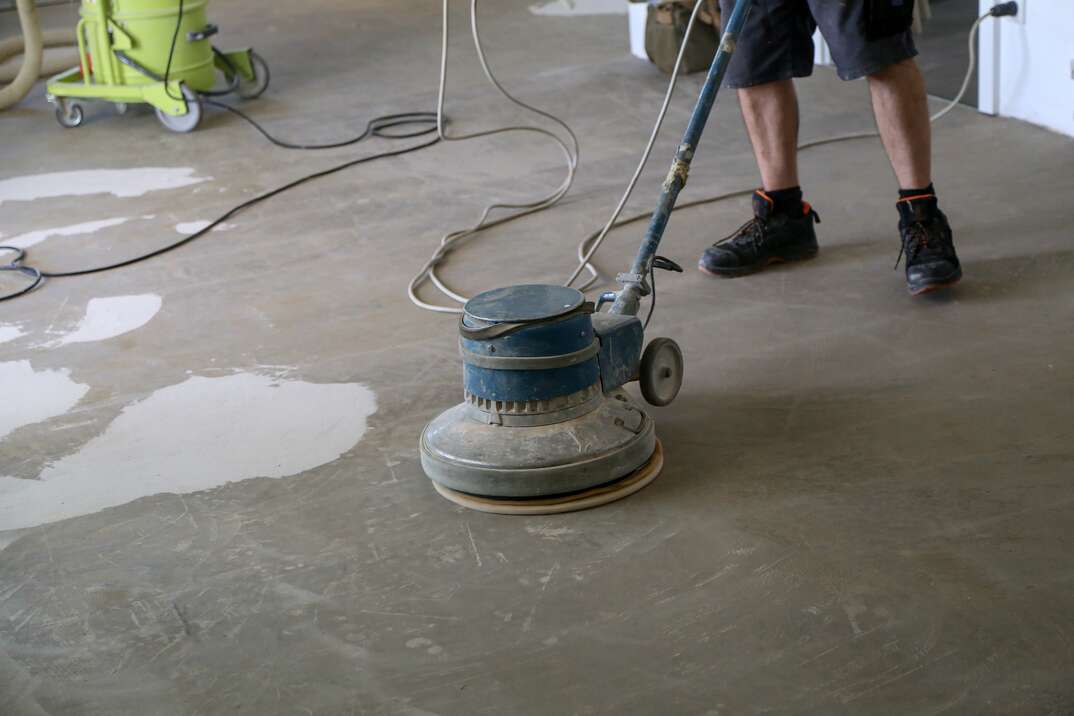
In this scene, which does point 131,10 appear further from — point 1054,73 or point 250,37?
point 1054,73

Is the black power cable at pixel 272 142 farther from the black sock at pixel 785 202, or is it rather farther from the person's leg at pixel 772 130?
the black sock at pixel 785 202

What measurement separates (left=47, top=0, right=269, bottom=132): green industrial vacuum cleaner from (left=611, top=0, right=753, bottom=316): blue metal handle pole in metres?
2.82

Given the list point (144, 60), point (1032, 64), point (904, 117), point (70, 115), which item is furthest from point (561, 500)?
point (70, 115)

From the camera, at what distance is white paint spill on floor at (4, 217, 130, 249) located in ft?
10.8

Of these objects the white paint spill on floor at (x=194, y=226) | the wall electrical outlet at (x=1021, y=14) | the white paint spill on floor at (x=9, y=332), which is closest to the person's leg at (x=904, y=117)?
the wall electrical outlet at (x=1021, y=14)

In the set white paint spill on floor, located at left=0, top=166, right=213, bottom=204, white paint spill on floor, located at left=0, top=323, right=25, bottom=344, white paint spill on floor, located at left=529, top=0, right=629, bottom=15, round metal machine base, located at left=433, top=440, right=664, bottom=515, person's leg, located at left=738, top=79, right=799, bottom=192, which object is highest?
person's leg, located at left=738, top=79, right=799, bottom=192

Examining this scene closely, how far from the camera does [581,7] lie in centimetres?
623

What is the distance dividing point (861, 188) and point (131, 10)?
2.76 m

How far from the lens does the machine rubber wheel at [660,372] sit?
1.93 metres

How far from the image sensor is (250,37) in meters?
6.12

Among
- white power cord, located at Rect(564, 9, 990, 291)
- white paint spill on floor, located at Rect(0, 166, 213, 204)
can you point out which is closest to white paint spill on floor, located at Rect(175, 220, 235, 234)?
white paint spill on floor, located at Rect(0, 166, 213, 204)

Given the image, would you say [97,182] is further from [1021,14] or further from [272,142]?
[1021,14]

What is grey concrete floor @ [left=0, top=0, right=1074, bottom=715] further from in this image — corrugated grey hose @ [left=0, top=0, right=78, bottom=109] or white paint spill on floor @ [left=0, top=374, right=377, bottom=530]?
corrugated grey hose @ [left=0, top=0, right=78, bottom=109]

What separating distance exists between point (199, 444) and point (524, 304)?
2.30 ft
